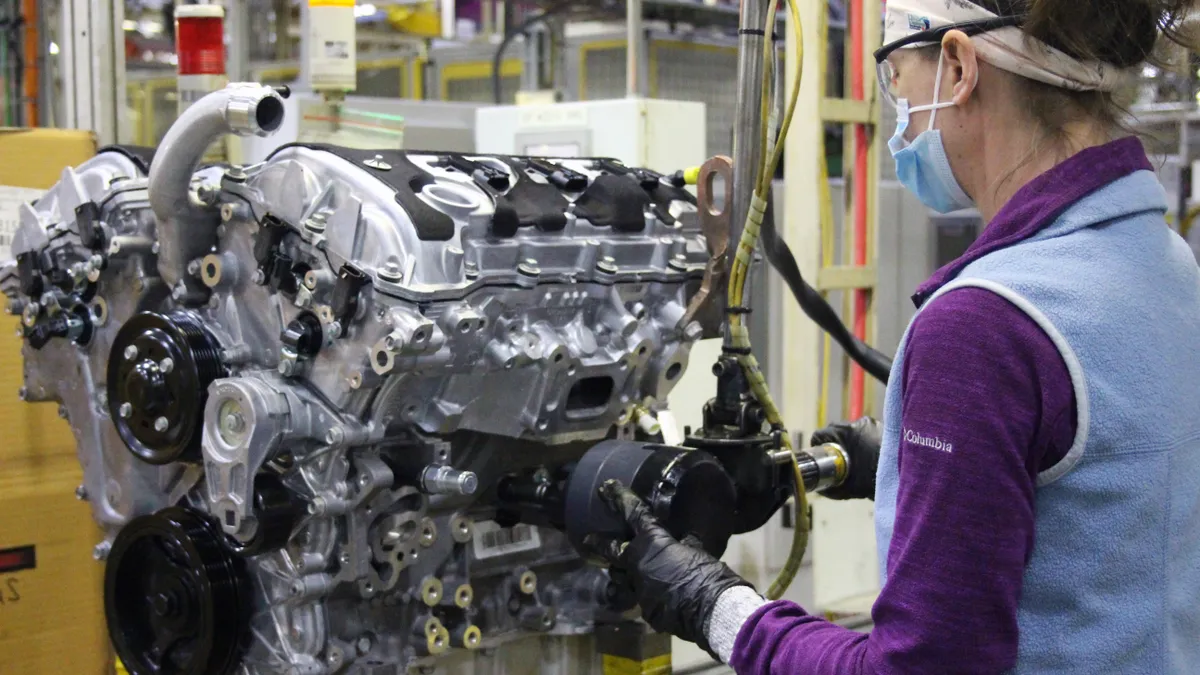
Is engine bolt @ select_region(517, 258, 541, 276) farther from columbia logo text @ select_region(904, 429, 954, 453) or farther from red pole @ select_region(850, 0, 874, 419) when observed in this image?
red pole @ select_region(850, 0, 874, 419)

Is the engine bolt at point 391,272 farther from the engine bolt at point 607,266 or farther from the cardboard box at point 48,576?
the cardboard box at point 48,576

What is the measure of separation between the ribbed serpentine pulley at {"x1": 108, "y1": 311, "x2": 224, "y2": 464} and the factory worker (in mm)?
936

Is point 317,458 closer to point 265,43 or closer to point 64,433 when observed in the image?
point 64,433

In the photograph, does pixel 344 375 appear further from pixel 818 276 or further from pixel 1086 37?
pixel 818 276

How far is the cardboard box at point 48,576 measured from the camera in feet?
8.63

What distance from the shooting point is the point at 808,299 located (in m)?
2.28

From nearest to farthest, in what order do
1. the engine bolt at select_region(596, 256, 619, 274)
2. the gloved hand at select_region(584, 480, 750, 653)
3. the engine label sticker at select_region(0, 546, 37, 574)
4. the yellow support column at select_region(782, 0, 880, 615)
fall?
the gloved hand at select_region(584, 480, 750, 653) → the engine bolt at select_region(596, 256, 619, 274) → the engine label sticker at select_region(0, 546, 37, 574) → the yellow support column at select_region(782, 0, 880, 615)

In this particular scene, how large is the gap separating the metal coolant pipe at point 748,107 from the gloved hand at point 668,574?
38cm

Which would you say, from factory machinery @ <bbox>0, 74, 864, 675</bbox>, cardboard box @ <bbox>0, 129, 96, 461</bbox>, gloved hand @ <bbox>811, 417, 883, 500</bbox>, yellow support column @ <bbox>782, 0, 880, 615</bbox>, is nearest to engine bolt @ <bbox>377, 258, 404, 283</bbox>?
factory machinery @ <bbox>0, 74, 864, 675</bbox>

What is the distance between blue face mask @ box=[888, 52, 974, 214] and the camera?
4.42 ft

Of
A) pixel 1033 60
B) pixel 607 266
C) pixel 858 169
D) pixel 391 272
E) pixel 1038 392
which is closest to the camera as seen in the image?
pixel 1038 392

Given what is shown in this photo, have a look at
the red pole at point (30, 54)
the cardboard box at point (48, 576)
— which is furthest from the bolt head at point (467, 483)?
the red pole at point (30, 54)

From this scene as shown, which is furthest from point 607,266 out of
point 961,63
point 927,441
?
point 927,441

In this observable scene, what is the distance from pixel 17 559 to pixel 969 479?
2.17 metres
